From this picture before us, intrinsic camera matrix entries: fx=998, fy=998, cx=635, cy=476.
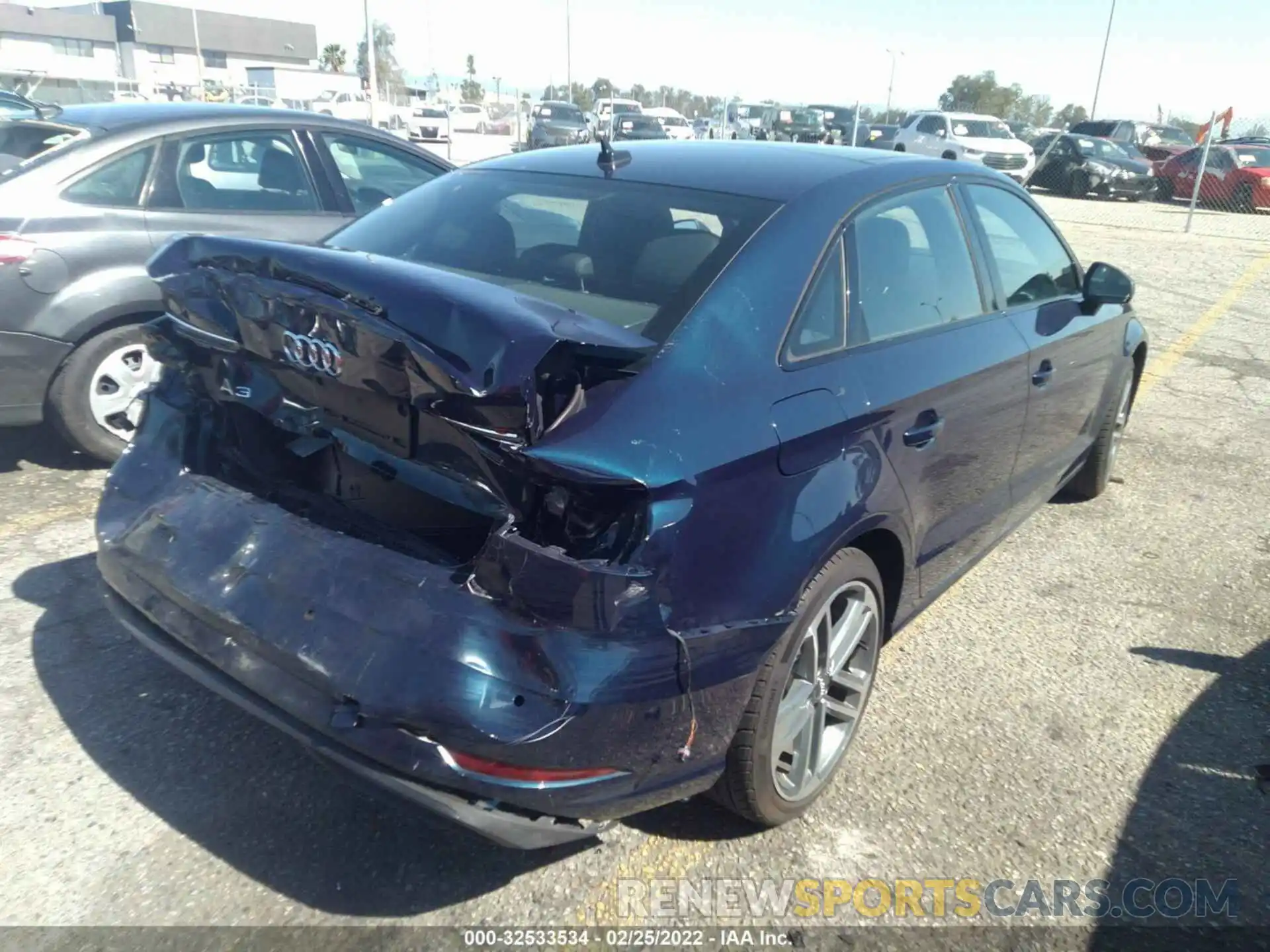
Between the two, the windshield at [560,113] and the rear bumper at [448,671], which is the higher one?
the windshield at [560,113]

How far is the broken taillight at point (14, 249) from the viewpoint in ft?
14.1

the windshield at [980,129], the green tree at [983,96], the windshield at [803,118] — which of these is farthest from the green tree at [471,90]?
the windshield at [980,129]

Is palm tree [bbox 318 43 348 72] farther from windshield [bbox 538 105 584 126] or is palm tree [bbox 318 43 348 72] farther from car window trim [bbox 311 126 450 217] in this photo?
car window trim [bbox 311 126 450 217]

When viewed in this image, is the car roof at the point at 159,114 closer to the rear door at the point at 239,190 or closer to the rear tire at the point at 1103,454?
the rear door at the point at 239,190

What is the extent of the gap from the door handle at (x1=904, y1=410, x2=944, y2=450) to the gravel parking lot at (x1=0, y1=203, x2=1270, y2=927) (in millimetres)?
Answer: 934

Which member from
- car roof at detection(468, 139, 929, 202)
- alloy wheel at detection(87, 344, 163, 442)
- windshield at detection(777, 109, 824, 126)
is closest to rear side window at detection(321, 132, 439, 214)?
alloy wheel at detection(87, 344, 163, 442)

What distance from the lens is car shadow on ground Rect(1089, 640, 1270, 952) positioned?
2436 millimetres

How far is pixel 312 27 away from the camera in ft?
275

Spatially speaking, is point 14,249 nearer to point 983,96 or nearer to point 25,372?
point 25,372

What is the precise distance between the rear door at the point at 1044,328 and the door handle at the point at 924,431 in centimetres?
81

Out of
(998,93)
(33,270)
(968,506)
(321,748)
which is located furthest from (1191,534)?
(998,93)

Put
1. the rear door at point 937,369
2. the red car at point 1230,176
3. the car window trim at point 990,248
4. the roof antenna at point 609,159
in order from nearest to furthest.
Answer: the rear door at point 937,369 < the roof antenna at point 609,159 < the car window trim at point 990,248 < the red car at point 1230,176

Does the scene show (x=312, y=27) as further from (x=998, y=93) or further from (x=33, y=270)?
(x=33, y=270)

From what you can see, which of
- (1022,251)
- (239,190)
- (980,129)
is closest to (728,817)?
(1022,251)
